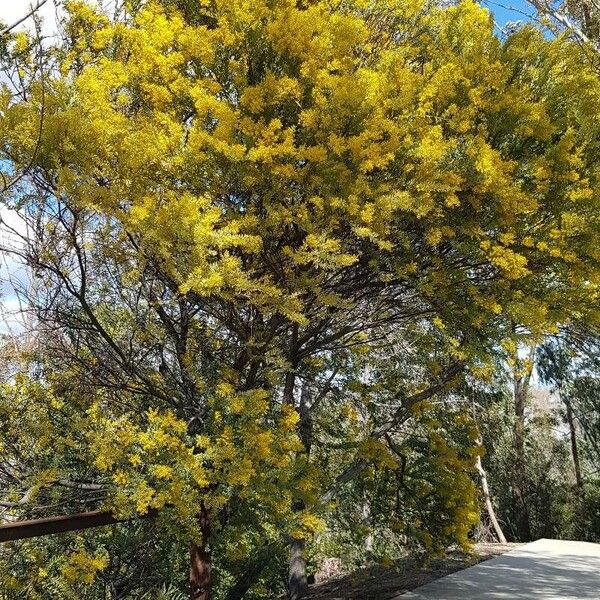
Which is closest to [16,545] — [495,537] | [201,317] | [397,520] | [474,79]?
[201,317]

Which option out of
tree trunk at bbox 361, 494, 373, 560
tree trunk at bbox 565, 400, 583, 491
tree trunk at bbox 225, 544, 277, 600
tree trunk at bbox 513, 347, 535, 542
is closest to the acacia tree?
tree trunk at bbox 225, 544, 277, 600

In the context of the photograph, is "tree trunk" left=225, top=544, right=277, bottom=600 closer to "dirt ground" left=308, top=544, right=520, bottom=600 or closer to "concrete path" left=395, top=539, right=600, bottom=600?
"dirt ground" left=308, top=544, right=520, bottom=600

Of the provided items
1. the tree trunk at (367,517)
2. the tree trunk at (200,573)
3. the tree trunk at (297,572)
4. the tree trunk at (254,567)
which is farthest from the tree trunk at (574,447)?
the tree trunk at (200,573)

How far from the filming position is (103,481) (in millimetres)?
4750

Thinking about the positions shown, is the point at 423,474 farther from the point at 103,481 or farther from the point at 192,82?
the point at 192,82

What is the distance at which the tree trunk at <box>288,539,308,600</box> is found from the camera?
23.0ft

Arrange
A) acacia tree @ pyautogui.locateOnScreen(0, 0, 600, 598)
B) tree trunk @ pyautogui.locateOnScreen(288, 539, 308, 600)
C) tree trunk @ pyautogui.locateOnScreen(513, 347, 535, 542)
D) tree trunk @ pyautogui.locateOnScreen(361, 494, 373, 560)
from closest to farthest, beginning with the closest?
acacia tree @ pyautogui.locateOnScreen(0, 0, 600, 598)
tree trunk @ pyautogui.locateOnScreen(361, 494, 373, 560)
tree trunk @ pyautogui.locateOnScreen(288, 539, 308, 600)
tree trunk @ pyautogui.locateOnScreen(513, 347, 535, 542)

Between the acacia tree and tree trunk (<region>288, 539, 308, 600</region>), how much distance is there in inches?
99.3

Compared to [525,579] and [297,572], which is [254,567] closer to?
[297,572]

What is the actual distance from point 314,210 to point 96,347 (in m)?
2.26

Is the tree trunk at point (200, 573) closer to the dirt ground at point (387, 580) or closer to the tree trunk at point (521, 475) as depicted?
the dirt ground at point (387, 580)

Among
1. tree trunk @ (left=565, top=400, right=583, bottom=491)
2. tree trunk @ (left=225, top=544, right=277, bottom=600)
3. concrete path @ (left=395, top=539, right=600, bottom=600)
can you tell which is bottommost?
concrete path @ (left=395, top=539, right=600, bottom=600)

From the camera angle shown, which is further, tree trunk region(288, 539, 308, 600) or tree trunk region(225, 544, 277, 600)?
tree trunk region(288, 539, 308, 600)

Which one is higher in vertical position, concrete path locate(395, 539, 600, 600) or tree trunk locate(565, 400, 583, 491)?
tree trunk locate(565, 400, 583, 491)
